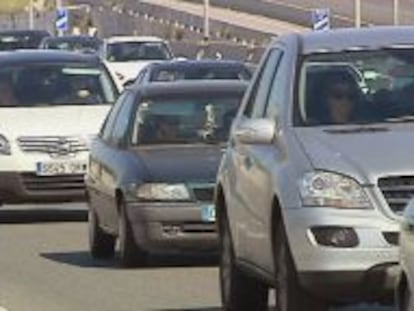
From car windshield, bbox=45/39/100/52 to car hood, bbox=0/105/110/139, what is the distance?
2493 centimetres

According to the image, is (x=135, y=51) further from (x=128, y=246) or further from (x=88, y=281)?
(x=88, y=281)

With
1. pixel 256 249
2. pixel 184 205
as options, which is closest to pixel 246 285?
pixel 256 249

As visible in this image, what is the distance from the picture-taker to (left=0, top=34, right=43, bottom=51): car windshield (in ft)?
176

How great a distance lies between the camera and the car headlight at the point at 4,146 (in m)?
21.3

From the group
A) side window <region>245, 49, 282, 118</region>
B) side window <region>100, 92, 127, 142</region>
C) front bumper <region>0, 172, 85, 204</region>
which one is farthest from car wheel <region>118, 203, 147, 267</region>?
front bumper <region>0, 172, 85, 204</region>

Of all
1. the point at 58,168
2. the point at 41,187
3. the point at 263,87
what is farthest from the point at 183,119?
the point at 263,87

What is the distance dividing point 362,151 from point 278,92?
1.22 meters

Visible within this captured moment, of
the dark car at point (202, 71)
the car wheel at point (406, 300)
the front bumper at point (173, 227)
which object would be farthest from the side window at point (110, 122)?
the car wheel at point (406, 300)

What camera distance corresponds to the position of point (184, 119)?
1753cm

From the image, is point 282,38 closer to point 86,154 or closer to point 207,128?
point 207,128

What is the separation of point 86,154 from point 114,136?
3614 millimetres

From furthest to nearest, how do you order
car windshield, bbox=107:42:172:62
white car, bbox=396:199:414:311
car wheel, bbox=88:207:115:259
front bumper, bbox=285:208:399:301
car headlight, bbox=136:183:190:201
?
car windshield, bbox=107:42:172:62 < car wheel, bbox=88:207:115:259 < car headlight, bbox=136:183:190:201 < front bumper, bbox=285:208:399:301 < white car, bbox=396:199:414:311

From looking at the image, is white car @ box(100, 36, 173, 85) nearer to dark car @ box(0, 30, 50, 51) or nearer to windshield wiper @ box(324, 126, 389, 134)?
dark car @ box(0, 30, 50, 51)

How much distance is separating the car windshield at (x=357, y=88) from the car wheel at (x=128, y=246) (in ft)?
14.9
